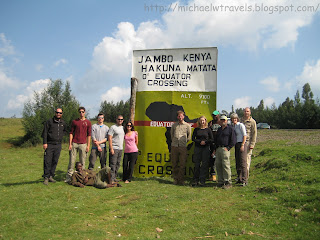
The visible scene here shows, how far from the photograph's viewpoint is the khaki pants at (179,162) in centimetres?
853

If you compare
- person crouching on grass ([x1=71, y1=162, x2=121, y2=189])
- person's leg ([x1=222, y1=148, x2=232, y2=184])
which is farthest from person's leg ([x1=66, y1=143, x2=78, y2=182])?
person's leg ([x1=222, y1=148, x2=232, y2=184])

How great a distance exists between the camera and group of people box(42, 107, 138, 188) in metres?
7.93

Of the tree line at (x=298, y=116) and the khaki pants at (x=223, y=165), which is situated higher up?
the tree line at (x=298, y=116)

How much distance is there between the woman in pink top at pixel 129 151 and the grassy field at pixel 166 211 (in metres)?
0.78

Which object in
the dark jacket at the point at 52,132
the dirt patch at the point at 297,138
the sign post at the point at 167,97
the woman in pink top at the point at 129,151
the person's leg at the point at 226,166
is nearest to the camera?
the person's leg at the point at 226,166

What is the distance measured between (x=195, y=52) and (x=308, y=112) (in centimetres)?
4912

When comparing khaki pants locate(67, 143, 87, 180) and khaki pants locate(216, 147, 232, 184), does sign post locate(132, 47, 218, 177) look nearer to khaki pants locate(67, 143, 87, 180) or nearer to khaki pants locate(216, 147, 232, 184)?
khaki pants locate(216, 147, 232, 184)

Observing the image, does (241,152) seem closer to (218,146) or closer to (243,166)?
(243,166)

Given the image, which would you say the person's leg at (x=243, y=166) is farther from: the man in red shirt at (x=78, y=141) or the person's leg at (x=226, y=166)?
the man in red shirt at (x=78, y=141)

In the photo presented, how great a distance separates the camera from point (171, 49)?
9.90 metres

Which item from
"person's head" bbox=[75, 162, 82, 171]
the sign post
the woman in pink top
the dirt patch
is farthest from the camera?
the dirt patch

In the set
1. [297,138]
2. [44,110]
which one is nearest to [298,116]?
[297,138]

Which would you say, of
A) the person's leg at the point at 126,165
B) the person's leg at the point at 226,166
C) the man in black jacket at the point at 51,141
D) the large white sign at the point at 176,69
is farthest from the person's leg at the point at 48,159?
the person's leg at the point at 226,166

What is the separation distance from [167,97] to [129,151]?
237 cm
